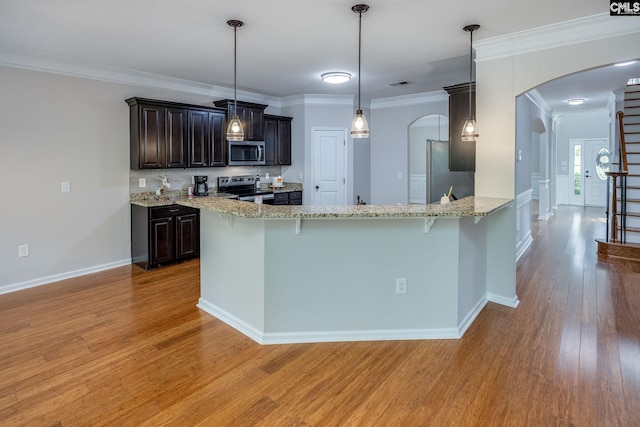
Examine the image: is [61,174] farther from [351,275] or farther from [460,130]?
[460,130]

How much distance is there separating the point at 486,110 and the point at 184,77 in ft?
12.8

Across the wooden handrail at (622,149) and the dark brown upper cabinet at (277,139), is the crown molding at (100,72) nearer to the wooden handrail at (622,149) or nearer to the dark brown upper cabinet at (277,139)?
the dark brown upper cabinet at (277,139)

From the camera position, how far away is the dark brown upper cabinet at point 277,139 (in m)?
6.71

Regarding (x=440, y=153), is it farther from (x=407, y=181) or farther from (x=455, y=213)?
(x=455, y=213)

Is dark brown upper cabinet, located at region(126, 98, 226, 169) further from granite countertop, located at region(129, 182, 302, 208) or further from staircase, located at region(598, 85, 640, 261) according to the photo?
staircase, located at region(598, 85, 640, 261)

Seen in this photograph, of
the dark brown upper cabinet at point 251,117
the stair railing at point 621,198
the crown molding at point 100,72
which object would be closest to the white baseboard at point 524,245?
the stair railing at point 621,198

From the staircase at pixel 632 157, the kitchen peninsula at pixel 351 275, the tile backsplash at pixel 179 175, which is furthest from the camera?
the staircase at pixel 632 157

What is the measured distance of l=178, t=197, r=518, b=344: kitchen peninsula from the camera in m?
3.00

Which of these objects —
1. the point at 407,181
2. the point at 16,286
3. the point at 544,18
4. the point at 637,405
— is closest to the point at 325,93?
the point at 407,181

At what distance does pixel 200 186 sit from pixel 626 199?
21.6 feet

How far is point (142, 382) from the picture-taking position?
250 centimetres

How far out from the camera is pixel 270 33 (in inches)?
142

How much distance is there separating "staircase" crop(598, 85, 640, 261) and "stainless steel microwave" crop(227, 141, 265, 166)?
538 centimetres

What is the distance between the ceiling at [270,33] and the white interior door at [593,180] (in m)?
6.79
